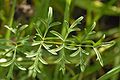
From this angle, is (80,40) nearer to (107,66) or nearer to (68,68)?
(68,68)

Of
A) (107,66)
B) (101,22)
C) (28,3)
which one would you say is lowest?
(107,66)

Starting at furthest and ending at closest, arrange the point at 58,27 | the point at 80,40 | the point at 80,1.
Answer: the point at 80,1, the point at 58,27, the point at 80,40

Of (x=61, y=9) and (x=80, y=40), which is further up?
(x=80, y=40)

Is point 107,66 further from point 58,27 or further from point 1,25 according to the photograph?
point 1,25

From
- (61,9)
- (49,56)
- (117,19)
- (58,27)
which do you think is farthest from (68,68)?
(117,19)

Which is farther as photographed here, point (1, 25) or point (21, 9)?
point (21, 9)

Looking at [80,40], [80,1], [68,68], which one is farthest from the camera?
[80,1]

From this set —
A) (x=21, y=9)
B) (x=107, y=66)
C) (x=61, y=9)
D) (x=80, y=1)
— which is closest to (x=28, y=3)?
(x=21, y=9)
